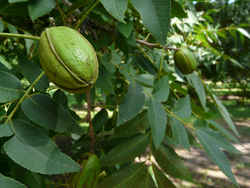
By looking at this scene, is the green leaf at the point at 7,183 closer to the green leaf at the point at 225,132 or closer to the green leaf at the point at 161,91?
the green leaf at the point at 161,91

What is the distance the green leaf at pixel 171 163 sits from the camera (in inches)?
46.3

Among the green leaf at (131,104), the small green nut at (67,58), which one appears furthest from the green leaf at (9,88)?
the green leaf at (131,104)

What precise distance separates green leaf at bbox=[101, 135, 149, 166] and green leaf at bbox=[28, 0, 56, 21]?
669 mm

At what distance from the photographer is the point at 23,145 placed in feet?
2.66

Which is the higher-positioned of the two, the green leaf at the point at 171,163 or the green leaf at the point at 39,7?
the green leaf at the point at 39,7

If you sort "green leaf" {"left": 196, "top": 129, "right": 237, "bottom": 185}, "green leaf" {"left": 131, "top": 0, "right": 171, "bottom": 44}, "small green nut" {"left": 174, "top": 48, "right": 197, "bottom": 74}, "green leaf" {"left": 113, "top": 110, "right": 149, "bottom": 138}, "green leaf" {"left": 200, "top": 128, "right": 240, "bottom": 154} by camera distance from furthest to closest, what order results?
"small green nut" {"left": 174, "top": 48, "right": 197, "bottom": 74} < "green leaf" {"left": 113, "top": 110, "right": 149, "bottom": 138} < "green leaf" {"left": 200, "top": 128, "right": 240, "bottom": 154} < "green leaf" {"left": 196, "top": 129, "right": 237, "bottom": 185} < "green leaf" {"left": 131, "top": 0, "right": 171, "bottom": 44}

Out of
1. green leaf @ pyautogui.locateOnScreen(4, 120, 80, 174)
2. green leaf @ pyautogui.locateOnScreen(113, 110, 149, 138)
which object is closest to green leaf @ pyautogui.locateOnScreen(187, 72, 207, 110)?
green leaf @ pyautogui.locateOnScreen(113, 110, 149, 138)

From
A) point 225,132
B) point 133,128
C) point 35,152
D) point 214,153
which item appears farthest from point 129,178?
point 225,132

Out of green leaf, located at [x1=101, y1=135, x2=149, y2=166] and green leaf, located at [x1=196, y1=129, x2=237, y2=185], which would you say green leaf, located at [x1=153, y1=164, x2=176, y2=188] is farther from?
green leaf, located at [x1=196, y1=129, x2=237, y2=185]

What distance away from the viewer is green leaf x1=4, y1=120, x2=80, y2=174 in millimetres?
766

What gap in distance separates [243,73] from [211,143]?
6.83 m

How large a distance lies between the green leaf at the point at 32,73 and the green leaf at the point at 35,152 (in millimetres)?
187

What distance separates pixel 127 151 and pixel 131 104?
9.0 inches

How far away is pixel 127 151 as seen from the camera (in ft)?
3.89
